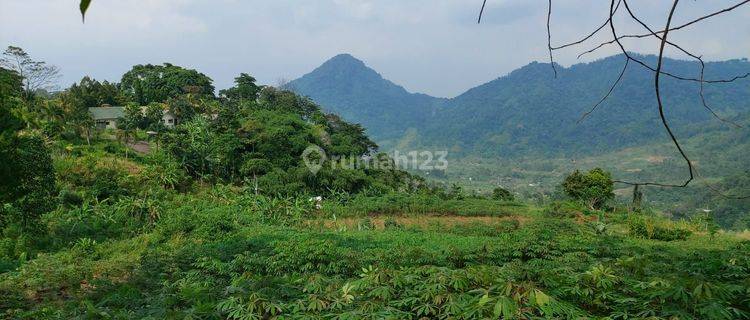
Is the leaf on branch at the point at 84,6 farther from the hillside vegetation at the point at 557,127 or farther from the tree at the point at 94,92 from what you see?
the hillside vegetation at the point at 557,127

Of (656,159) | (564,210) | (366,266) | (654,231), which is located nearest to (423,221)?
(564,210)

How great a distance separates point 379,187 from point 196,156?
7550 mm

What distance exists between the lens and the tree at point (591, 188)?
21109mm

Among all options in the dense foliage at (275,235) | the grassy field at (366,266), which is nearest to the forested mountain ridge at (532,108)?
the dense foliage at (275,235)

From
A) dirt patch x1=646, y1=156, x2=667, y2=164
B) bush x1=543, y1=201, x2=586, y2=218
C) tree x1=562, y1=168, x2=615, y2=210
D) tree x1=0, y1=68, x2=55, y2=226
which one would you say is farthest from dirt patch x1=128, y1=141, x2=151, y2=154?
dirt patch x1=646, y1=156, x2=667, y2=164

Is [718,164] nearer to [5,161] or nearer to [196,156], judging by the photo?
[196,156]

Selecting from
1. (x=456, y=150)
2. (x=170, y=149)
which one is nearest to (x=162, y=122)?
(x=170, y=149)

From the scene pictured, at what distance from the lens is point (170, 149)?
2034cm

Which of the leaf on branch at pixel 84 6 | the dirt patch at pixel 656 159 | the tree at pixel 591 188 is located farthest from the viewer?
the dirt patch at pixel 656 159

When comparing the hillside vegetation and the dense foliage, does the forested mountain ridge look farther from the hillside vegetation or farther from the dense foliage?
the dense foliage

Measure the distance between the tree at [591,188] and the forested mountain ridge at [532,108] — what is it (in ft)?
167

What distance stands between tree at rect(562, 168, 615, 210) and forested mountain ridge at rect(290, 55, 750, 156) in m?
51.0

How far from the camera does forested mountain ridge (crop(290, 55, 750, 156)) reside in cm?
10381

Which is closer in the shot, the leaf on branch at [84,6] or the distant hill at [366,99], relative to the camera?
the leaf on branch at [84,6]
